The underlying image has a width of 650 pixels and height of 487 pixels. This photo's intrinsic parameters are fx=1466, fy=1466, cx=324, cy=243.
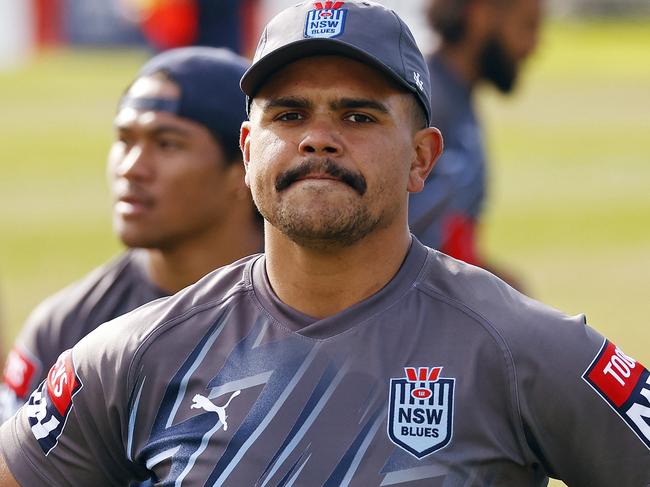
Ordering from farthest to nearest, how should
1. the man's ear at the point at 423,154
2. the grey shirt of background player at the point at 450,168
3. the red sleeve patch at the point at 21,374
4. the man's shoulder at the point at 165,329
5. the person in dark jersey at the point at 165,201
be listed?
the grey shirt of background player at the point at 450,168 → the person in dark jersey at the point at 165,201 → the red sleeve patch at the point at 21,374 → the man's ear at the point at 423,154 → the man's shoulder at the point at 165,329

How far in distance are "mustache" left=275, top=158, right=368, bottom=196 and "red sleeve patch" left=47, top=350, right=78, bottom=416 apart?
2.09 ft

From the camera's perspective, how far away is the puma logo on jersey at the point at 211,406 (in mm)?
3078

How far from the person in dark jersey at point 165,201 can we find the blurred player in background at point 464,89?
1023 mm

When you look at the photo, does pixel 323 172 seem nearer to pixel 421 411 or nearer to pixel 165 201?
pixel 421 411

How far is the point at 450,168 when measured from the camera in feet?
20.4

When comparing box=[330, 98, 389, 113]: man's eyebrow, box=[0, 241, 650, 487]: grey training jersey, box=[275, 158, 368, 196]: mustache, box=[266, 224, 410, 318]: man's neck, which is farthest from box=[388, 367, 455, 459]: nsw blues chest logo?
box=[330, 98, 389, 113]: man's eyebrow

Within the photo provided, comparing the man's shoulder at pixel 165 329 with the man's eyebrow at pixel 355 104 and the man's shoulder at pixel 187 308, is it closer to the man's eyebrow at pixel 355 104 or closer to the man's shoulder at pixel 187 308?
the man's shoulder at pixel 187 308

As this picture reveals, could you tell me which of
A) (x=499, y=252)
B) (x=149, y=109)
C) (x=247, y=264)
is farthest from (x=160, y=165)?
(x=499, y=252)

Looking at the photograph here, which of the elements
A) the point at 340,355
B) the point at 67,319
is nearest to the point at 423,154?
the point at 340,355

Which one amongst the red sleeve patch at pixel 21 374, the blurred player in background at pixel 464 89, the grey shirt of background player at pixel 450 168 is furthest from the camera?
the blurred player in background at pixel 464 89

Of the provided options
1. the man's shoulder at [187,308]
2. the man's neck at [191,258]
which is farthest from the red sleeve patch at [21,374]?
the man's shoulder at [187,308]

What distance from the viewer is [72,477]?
3248mm

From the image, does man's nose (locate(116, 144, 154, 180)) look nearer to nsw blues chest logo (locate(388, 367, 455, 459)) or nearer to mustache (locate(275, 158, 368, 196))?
mustache (locate(275, 158, 368, 196))

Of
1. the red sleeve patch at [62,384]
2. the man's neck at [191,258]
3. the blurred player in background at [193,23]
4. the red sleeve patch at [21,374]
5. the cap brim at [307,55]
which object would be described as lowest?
the red sleeve patch at [21,374]
